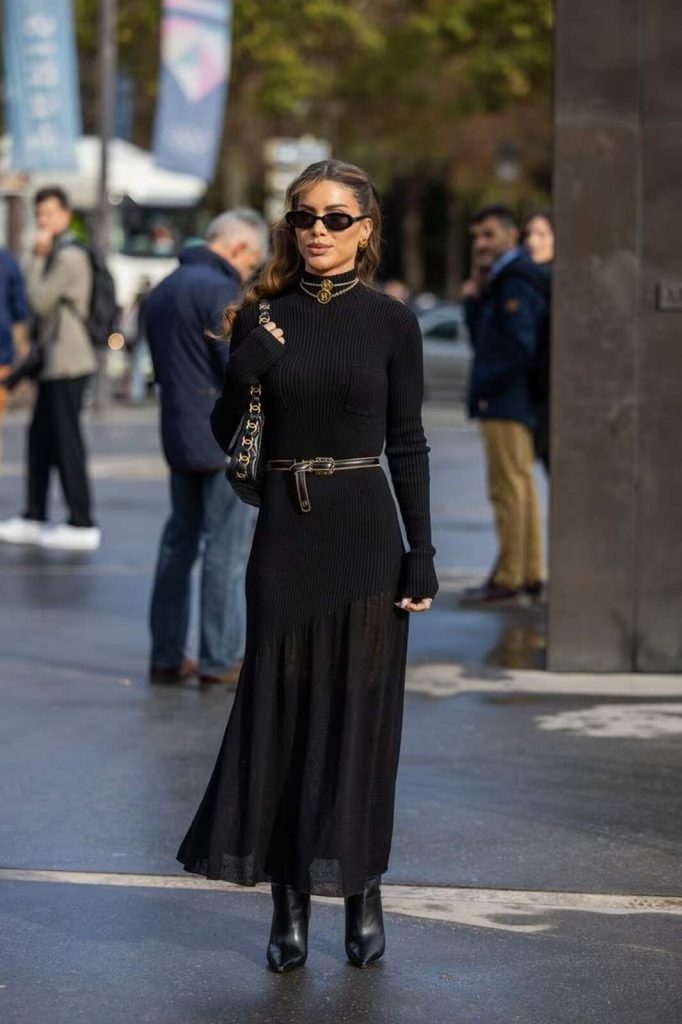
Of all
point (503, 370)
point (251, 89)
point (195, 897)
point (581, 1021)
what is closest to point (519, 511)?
point (503, 370)

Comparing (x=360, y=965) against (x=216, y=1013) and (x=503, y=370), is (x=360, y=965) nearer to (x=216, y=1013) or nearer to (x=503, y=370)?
(x=216, y=1013)

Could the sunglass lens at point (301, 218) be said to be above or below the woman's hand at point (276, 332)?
above

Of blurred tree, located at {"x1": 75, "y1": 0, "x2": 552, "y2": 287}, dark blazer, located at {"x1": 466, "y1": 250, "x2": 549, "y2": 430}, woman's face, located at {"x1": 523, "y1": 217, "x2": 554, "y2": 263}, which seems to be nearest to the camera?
dark blazer, located at {"x1": 466, "y1": 250, "x2": 549, "y2": 430}

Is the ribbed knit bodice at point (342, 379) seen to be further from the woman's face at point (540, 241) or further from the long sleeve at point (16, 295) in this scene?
the long sleeve at point (16, 295)

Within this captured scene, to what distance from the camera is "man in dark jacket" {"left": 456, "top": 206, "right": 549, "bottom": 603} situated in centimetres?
1148

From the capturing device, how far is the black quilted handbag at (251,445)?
17.3 feet

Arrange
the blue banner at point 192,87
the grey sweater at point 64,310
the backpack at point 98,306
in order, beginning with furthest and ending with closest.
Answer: the blue banner at point 192,87
the backpack at point 98,306
the grey sweater at point 64,310

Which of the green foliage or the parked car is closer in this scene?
the parked car

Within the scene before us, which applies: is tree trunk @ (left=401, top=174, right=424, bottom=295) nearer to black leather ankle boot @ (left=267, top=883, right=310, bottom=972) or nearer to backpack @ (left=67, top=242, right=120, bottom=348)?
backpack @ (left=67, top=242, right=120, bottom=348)

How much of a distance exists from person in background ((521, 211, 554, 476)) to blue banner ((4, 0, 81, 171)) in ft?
49.6

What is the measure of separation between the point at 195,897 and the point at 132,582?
6.58 metres

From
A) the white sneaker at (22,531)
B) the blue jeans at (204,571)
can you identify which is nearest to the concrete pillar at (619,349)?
the blue jeans at (204,571)

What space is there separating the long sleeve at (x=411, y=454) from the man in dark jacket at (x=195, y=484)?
3.70m

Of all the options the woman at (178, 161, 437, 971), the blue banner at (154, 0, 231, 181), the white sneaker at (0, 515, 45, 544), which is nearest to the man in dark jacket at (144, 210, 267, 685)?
the woman at (178, 161, 437, 971)
